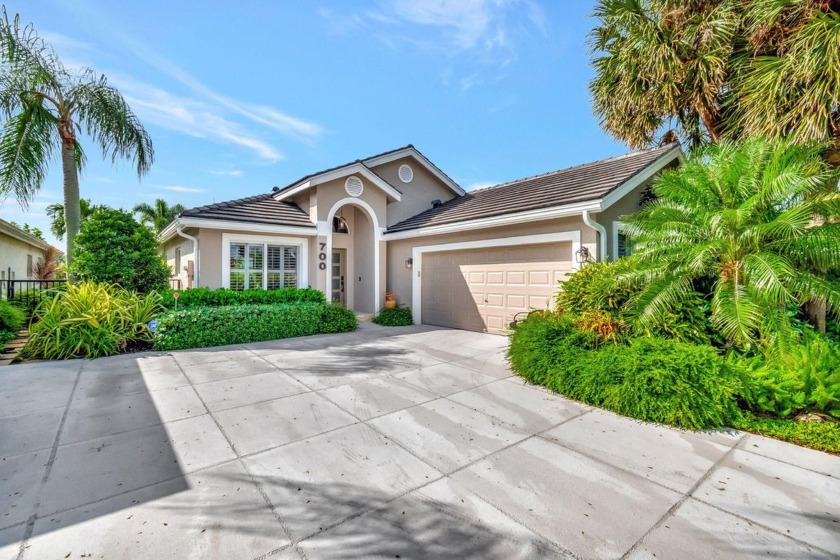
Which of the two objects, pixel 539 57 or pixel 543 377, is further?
pixel 539 57

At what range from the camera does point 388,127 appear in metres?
16.9

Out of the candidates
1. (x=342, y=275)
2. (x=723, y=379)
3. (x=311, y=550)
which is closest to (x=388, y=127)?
(x=342, y=275)

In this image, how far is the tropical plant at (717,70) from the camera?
6.56 metres

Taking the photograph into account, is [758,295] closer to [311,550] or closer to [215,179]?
[311,550]

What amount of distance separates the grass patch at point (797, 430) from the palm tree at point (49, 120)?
15.7 metres

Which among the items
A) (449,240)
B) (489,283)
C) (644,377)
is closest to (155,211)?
(449,240)

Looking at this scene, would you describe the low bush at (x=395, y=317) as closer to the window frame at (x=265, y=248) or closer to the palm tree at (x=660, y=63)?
the window frame at (x=265, y=248)

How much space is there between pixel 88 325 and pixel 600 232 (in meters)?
11.5

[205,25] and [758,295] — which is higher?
[205,25]

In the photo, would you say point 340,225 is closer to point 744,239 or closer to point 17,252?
point 744,239

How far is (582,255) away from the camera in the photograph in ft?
27.6

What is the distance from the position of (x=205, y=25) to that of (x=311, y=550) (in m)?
10.9

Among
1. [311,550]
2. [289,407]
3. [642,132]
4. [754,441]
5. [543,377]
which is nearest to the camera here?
[311,550]

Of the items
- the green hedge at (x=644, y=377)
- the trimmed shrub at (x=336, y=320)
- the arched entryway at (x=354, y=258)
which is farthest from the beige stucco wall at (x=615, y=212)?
the arched entryway at (x=354, y=258)
